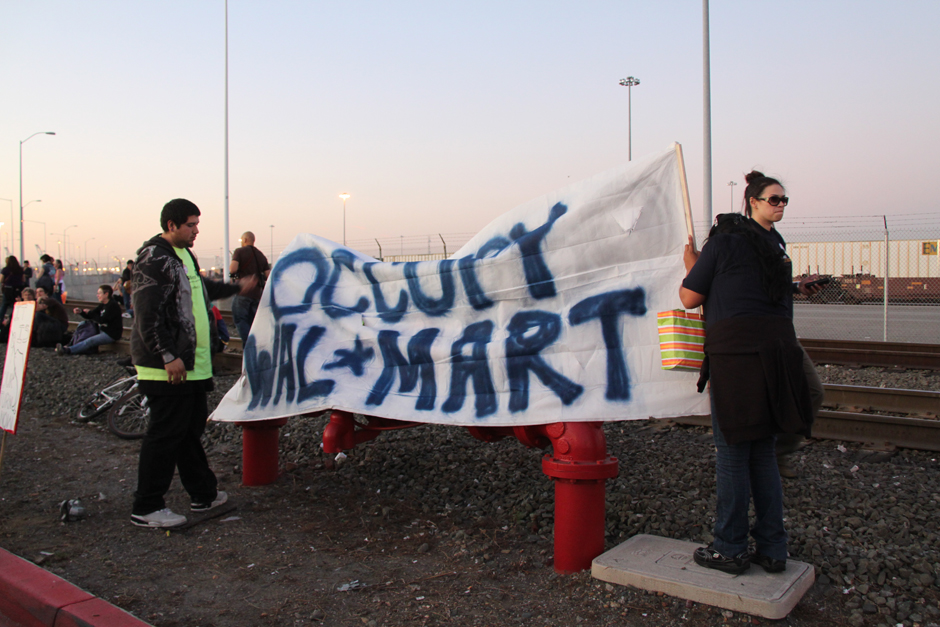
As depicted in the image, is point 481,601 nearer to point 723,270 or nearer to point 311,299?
point 723,270

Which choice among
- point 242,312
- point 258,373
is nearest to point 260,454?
point 258,373

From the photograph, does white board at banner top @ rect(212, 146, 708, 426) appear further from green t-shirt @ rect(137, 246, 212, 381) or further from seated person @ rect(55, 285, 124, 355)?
seated person @ rect(55, 285, 124, 355)

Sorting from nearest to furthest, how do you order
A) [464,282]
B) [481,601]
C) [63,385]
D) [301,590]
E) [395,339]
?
[481,601], [301,590], [464,282], [395,339], [63,385]

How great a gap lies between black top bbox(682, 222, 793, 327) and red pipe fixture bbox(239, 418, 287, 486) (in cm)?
318

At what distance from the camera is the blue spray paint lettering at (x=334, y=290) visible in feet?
14.8

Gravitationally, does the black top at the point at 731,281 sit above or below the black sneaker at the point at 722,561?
above

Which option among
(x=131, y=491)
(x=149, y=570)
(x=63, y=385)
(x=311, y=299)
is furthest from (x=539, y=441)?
(x=63, y=385)

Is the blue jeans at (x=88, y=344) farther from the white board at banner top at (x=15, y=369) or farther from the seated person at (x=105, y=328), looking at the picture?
the white board at banner top at (x=15, y=369)

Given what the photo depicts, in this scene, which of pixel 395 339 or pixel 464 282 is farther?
pixel 395 339

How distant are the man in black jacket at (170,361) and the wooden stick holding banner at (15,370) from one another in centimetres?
78

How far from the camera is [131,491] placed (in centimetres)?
514

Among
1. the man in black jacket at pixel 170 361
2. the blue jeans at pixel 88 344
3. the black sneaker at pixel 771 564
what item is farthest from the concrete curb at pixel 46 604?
the blue jeans at pixel 88 344

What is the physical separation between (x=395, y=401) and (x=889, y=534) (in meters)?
2.76

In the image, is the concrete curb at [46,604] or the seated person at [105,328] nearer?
the concrete curb at [46,604]
